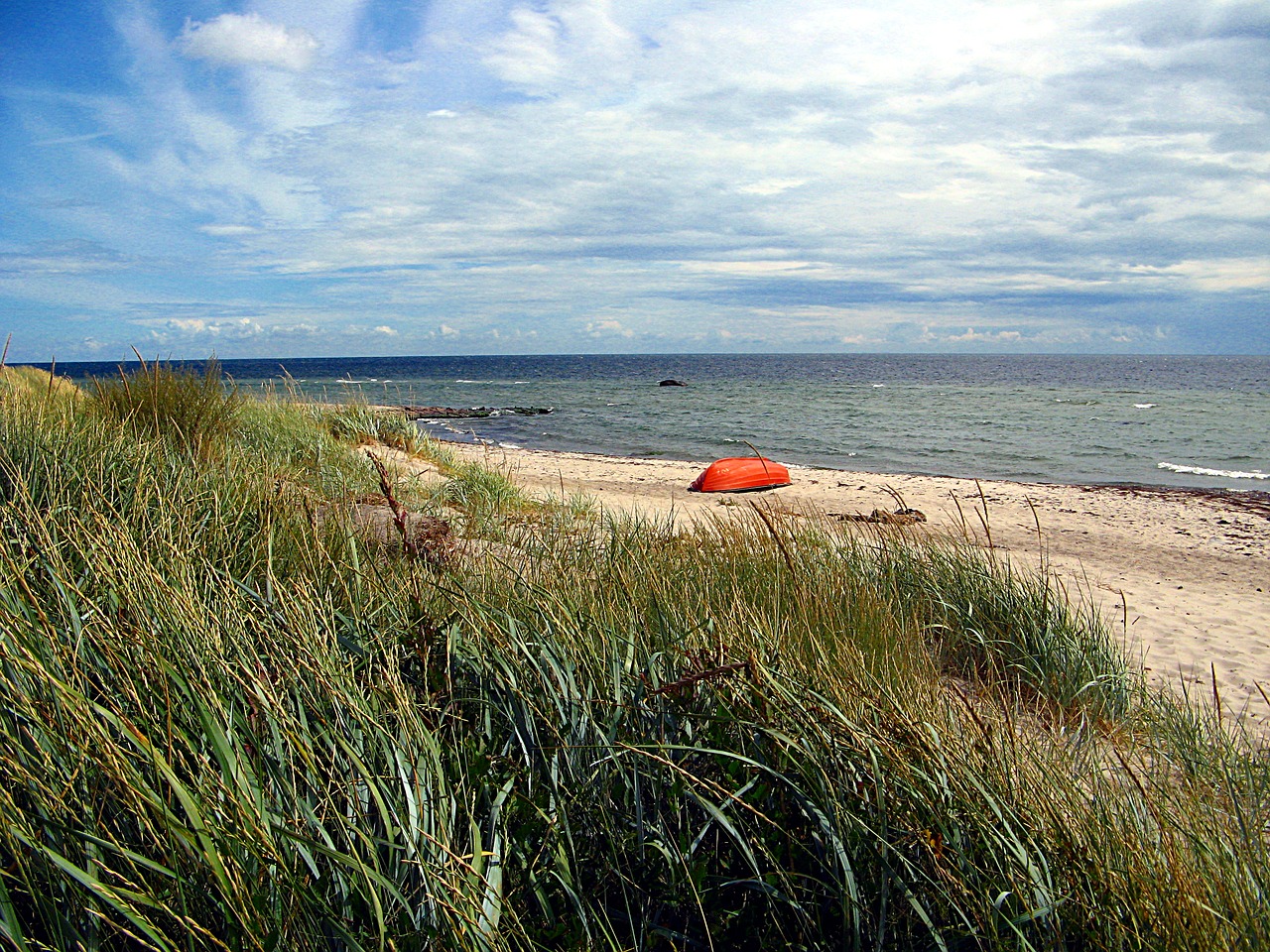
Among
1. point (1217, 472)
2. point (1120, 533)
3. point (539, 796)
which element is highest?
point (539, 796)

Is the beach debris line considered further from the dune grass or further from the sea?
the dune grass

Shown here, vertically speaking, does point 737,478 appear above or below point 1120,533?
above

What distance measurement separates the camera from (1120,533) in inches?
442

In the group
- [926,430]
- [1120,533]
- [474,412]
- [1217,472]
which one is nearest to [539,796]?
[1120,533]

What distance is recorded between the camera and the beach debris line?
32125mm

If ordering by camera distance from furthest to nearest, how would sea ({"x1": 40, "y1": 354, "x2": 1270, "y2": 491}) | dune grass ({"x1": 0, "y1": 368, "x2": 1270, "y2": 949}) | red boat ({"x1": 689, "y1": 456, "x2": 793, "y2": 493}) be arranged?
sea ({"x1": 40, "y1": 354, "x2": 1270, "y2": 491}) < red boat ({"x1": 689, "y1": 456, "x2": 793, "y2": 493}) < dune grass ({"x1": 0, "y1": 368, "x2": 1270, "y2": 949})

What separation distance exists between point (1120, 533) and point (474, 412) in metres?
26.9

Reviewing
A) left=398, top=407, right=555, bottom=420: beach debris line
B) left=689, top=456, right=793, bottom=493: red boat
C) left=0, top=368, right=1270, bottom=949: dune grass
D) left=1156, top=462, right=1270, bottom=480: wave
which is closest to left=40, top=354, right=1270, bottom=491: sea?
left=1156, top=462, right=1270, bottom=480: wave

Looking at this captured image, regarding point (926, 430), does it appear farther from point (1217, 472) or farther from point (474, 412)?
point (474, 412)

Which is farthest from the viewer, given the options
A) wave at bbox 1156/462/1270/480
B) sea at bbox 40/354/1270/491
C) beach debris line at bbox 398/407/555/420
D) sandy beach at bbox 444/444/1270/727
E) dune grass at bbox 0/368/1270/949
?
beach debris line at bbox 398/407/555/420

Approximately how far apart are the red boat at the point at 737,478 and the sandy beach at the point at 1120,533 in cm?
33

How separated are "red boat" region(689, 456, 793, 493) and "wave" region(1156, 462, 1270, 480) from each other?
10.6 metres

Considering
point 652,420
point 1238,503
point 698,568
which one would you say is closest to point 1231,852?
point 698,568

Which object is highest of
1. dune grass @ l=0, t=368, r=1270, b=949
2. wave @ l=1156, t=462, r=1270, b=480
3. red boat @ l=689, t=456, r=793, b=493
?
dune grass @ l=0, t=368, r=1270, b=949
